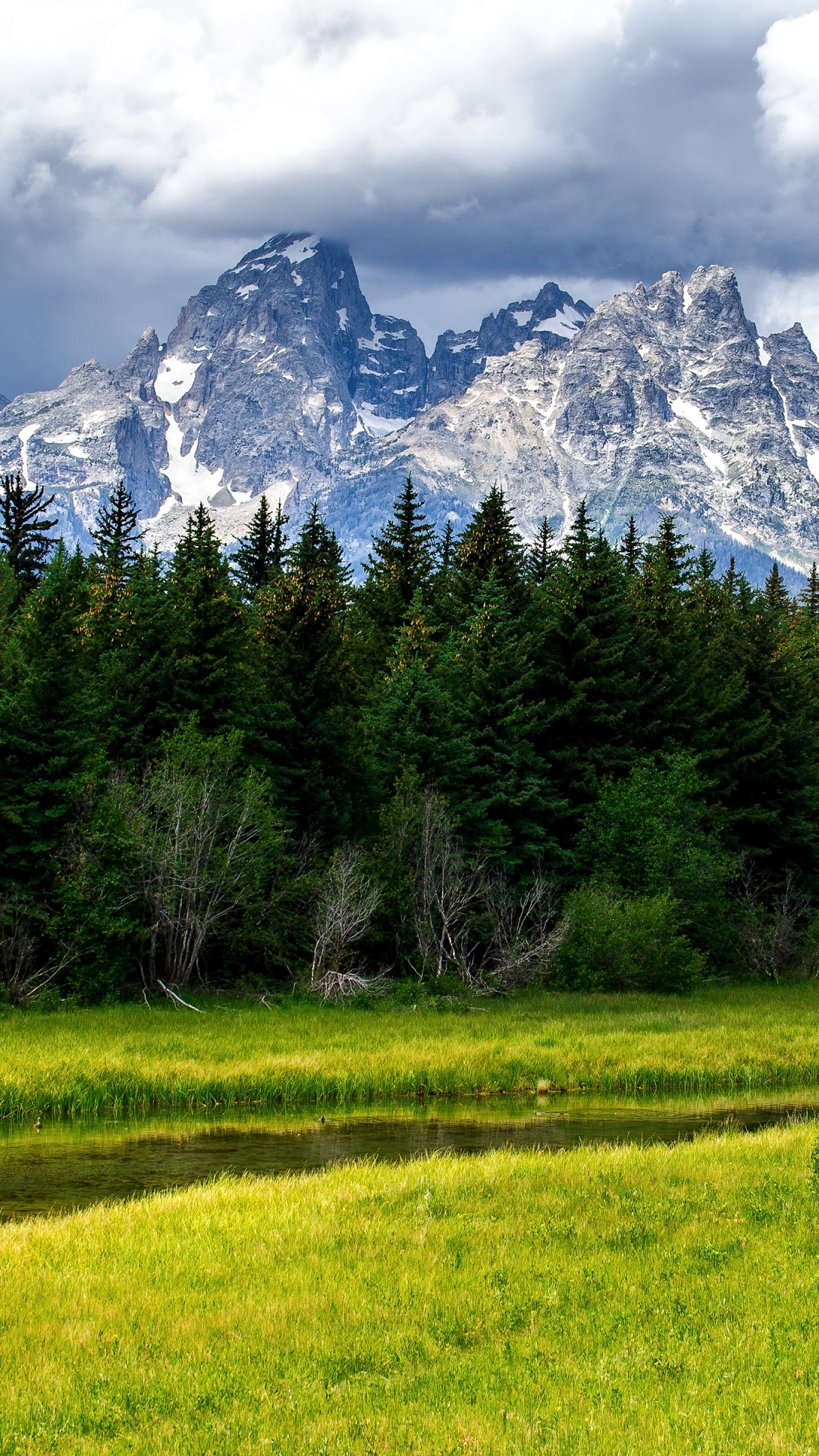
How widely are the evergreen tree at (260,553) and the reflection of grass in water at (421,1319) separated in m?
57.6

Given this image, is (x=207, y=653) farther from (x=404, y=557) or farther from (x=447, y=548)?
(x=447, y=548)

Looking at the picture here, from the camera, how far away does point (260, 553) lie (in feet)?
236

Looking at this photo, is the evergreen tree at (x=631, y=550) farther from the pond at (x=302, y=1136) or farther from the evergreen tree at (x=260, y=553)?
the pond at (x=302, y=1136)

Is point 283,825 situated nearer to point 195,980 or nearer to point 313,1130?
point 195,980

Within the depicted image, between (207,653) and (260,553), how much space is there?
32.4 meters

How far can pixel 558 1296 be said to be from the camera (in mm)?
10992

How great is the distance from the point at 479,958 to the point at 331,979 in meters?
9.99

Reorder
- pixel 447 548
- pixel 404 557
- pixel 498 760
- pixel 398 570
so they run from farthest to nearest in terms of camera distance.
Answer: pixel 447 548 → pixel 404 557 → pixel 398 570 → pixel 498 760

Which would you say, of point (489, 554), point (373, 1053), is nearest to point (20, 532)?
point (489, 554)

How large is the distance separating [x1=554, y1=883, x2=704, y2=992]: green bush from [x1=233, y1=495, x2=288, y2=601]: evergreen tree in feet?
121

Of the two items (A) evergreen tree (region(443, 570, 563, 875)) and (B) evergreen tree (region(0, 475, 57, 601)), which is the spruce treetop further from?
(B) evergreen tree (region(0, 475, 57, 601))

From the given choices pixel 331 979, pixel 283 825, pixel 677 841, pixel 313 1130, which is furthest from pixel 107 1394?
pixel 677 841

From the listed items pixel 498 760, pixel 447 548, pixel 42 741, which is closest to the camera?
pixel 42 741

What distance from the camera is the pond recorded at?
56.2 ft
